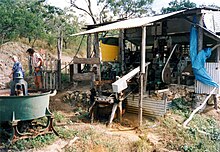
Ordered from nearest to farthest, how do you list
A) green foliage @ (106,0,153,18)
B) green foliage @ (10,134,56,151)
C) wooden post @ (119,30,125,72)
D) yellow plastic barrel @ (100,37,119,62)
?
green foliage @ (10,134,56,151), wooden post @ (119,30,125,72), yellow plastic barrel @ (100,37,119,62), green foliage @ (106,0,153,18)

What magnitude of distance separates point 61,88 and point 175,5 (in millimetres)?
12770

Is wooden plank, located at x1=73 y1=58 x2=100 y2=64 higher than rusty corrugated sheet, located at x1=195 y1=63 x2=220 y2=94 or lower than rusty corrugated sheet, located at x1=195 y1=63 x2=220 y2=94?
higher

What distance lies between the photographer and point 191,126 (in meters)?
6.92

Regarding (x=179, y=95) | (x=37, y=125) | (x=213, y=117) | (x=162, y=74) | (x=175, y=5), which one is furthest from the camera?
(x=175, y=5)

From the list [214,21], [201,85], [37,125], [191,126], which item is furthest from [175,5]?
[37,125]

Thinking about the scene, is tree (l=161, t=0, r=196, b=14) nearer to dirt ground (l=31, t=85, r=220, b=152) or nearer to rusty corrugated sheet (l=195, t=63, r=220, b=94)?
rusty corrugated sheet (l=195, t=63, r=220, b=94)

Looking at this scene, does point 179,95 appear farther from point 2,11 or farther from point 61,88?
point 2,11

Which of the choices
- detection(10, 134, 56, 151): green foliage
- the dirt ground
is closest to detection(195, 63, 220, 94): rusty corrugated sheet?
the dirt ground

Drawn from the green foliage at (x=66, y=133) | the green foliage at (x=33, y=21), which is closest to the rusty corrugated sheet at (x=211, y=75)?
the green foliage at (x=66, y=133)

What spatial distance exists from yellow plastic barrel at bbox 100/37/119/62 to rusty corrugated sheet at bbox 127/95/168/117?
483 centimetres

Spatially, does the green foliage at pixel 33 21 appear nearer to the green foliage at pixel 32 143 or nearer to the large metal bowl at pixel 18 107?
the large metal bowl at pixel 18 107

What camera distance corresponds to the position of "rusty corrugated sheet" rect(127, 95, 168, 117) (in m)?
7.48

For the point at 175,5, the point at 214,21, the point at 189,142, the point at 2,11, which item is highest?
the point at 175,5

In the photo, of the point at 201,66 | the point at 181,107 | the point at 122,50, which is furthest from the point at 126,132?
the point at 122,50
